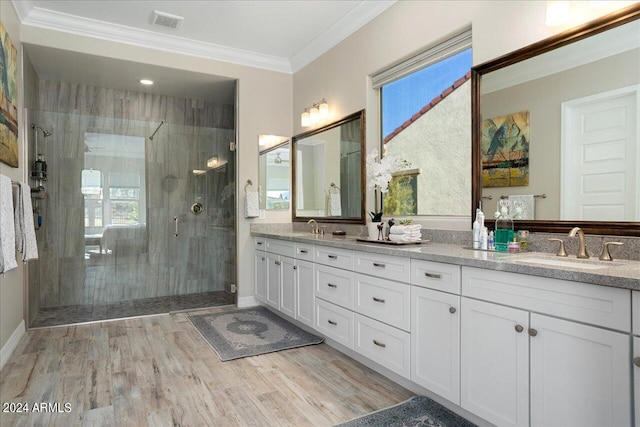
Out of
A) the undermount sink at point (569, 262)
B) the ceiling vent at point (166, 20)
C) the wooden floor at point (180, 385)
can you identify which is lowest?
the wooden floor at point (180, 385)

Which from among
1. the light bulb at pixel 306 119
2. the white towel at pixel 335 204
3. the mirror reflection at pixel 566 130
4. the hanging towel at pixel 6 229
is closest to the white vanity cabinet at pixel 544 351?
the mirror reflection at pixel 566 130

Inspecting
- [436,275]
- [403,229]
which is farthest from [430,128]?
[436,275]

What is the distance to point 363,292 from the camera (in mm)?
2520

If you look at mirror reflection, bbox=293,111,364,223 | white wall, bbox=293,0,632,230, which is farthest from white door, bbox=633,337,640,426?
mirror reflection, bbox=293,111,364,223

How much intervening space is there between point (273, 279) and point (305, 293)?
701 millimetres

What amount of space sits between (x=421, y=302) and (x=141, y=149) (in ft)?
12.4

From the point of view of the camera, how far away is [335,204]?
382 cm

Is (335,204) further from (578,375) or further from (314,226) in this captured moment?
(578,375)

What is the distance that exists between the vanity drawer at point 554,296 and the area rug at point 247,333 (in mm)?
1719

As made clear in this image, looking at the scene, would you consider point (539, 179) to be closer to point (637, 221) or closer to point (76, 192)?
point (637, 221)

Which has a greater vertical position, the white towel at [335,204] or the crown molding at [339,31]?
the crown molding at [339,31]

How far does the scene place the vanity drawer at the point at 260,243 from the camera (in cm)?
405

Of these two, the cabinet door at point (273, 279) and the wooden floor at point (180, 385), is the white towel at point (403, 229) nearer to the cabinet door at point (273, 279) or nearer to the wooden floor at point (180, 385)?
the wooden floor at point (180, 385)

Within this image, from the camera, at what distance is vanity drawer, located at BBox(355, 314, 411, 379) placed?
2.18m
